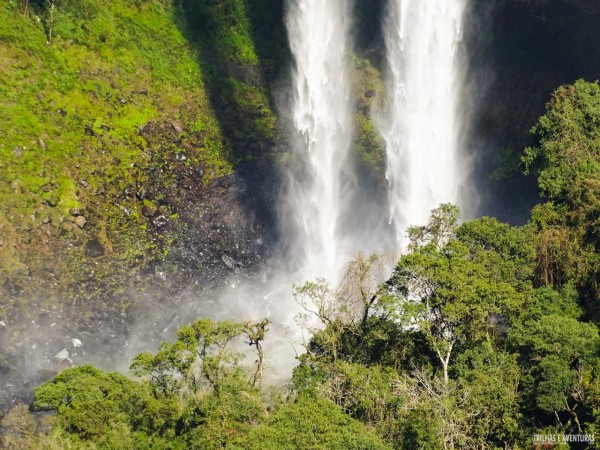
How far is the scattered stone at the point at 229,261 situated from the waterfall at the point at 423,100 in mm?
Result: 11187

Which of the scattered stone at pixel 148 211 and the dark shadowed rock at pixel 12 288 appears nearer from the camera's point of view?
the dark shadowed rock at pixel 12 288

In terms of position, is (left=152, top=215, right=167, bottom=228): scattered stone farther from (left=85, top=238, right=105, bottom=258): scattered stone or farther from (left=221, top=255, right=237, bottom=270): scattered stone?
(left=221, top=255, right=237, bottom=270): scattered stone

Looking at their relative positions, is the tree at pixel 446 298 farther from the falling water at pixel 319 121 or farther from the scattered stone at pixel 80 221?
the scattered stone at pixel 80 221


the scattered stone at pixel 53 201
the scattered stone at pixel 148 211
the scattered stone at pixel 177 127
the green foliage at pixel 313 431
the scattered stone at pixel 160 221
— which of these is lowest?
the green foliage at pixel 313 431

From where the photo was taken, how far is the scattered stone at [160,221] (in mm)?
45875

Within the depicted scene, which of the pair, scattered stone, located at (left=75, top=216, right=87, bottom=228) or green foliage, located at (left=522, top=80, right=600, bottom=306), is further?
scattered stone, located at (left=75, top=216, right=87, bottom=228)

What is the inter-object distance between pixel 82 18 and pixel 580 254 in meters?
33.5

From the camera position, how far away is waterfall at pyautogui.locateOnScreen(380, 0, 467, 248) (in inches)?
1975

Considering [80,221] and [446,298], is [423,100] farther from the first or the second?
[446,298]

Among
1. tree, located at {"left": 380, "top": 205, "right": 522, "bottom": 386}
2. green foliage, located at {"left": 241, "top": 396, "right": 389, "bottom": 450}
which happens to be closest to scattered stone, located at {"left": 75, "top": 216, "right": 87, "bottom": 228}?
tree, located at {"left": 380, "top": 205, "right": 522, "bottom": 386}

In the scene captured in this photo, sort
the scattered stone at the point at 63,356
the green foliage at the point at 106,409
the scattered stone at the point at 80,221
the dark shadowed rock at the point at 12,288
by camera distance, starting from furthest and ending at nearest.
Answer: the scattered stone at the point at 80,221, the dark shadowed rock at the point at 12,288, the scattered stone at the point at 63,356, the green foliage at the point at 106,409

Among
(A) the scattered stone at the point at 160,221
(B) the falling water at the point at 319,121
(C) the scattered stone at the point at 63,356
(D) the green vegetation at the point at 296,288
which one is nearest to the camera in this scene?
(D) the green vegetation at the point at 296,288

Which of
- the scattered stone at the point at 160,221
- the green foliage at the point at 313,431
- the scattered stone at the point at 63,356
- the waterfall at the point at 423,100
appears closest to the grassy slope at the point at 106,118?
the scattered stone at the point at 160,221

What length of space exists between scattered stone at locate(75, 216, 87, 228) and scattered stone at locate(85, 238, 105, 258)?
1.03 metres
